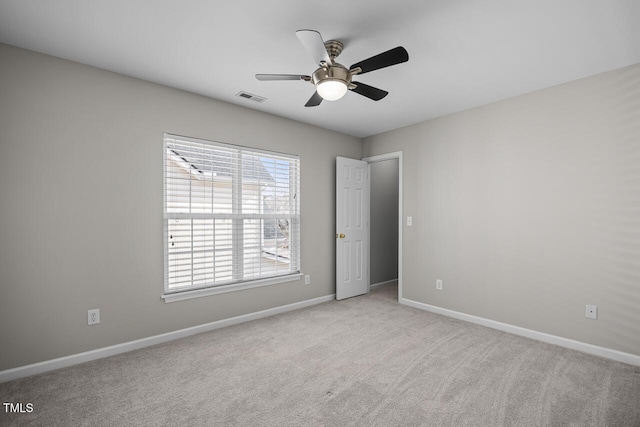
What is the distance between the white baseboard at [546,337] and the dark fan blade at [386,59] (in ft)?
9.80

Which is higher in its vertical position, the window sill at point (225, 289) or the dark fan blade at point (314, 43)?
the dark fan blade at point (314, 43)

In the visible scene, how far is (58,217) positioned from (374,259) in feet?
14.1

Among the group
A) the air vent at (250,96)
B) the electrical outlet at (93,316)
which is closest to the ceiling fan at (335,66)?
the air vent at (250,96)

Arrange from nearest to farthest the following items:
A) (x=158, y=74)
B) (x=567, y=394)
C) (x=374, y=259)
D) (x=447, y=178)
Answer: (x=567, y=394)
(x=158, y=74)
(x=447, y=178)
(x=374, y=259)

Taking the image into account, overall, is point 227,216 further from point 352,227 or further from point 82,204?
point 352,227

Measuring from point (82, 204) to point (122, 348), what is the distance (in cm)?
133

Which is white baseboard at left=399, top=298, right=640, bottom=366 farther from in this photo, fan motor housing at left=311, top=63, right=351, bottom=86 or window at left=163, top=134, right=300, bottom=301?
fan motor housing at left=311, top=63, right=351, bottom=86

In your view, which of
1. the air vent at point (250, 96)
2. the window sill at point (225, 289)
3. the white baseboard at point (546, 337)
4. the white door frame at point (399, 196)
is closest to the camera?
the white baseboard at point (546, 337)

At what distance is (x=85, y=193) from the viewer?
8.45ft

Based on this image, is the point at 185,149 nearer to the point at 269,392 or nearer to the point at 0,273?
the point at 0,273

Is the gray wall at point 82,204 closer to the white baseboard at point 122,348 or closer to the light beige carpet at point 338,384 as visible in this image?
the white baseboard at point 122,348

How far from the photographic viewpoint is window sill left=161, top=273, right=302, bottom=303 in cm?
304

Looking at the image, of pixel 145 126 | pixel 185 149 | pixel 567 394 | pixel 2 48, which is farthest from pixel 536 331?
pixel 2 48

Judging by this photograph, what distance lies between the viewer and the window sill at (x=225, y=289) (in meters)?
3.04
